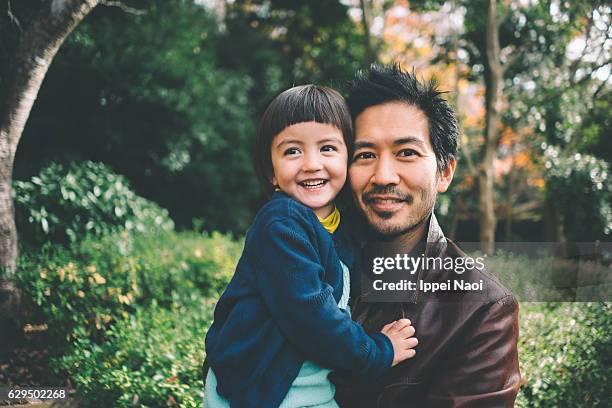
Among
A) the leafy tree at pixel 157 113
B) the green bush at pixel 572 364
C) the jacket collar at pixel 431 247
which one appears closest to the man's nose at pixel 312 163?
the jacket collar at pixel 431 247

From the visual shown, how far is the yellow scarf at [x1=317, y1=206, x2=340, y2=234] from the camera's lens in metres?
2.05

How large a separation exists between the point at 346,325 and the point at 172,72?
626cm

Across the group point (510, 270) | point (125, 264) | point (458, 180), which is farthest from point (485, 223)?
point (125, 264)

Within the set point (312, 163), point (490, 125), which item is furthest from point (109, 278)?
point (490, 125)

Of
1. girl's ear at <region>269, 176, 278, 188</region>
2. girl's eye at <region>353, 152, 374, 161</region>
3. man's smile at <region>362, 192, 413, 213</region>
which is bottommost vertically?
man's smile at <region>362, 192, 413, 213</region>

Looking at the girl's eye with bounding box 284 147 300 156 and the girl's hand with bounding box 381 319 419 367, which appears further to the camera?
the girl's eye with bounding box 284 147 300 156

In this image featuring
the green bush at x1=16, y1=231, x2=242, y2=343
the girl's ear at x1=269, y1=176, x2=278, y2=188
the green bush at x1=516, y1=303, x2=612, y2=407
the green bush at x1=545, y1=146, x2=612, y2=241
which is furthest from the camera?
the green bush at x1=545, y1=146, x2=612, y2=241

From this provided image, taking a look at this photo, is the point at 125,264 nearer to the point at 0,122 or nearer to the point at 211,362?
the point at 0,122

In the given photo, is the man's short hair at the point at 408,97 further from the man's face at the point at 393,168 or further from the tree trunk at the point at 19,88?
the tree trunk at the point at 19,88

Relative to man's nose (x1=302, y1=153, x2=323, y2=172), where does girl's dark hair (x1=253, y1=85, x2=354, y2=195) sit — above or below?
above

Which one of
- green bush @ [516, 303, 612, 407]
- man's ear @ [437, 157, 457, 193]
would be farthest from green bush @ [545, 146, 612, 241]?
man's ear @ [437, 157, 457, 193]

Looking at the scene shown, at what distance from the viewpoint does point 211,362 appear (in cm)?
191

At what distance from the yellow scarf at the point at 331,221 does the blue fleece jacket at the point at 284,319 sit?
14cm

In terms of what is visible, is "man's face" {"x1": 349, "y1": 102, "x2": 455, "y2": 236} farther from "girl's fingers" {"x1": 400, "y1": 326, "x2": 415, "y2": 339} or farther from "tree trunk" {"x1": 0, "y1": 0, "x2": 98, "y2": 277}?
"tree trunk" {"x1": 0, "y1": 0, "x2": 98, "y2": 277}
